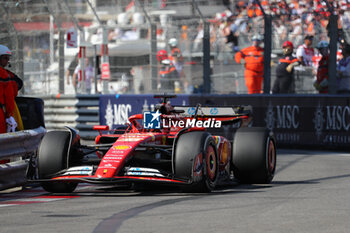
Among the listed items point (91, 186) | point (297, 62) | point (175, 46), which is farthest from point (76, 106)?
point (91, 186)

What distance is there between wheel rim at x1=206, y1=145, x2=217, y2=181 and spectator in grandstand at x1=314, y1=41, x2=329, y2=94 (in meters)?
7.21

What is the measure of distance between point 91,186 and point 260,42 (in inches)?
292

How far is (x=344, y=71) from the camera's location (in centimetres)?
1477

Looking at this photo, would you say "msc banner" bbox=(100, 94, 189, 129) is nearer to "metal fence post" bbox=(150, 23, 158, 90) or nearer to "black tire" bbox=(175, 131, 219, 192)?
"metal fence post" bbox=(150, 23, 158, 90)

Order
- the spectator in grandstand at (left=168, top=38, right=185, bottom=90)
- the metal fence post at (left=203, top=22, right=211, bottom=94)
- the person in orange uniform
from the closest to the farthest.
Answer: the person in orange uniform, the metal fence post at (left=203, top=22, right=211, bottom=94), the spectator in grandstand at (left=168, top=38, right=185, bottom=90)

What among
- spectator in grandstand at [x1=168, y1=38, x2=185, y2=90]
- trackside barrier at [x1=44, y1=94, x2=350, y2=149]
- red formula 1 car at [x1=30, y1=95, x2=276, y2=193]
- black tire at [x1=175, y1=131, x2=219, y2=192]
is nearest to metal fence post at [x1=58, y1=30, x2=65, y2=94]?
trackside barrier at [x1=44, y1=94, x2=350, y2=149]

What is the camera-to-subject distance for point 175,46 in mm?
16438

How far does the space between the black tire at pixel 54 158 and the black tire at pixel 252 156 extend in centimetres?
193

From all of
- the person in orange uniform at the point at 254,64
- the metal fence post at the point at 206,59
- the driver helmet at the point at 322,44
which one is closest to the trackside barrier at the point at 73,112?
the metal fence post at the point at 206,59

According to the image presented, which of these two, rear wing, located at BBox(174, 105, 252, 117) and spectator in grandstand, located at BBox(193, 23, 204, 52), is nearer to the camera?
rear wing, located at BBox(174, 105, 252, 117)

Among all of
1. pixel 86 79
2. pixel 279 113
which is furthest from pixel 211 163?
pixel 86 79

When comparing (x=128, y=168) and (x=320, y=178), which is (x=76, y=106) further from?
(x=128, y=168)

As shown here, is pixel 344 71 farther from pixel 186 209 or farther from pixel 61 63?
pixel 186 209

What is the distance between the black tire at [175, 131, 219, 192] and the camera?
7.46 meters
